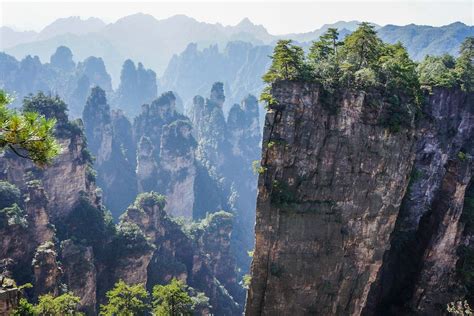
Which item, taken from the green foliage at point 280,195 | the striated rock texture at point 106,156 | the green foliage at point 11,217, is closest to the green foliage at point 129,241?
the green foliage at point 11,217

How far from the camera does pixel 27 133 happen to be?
783 cm

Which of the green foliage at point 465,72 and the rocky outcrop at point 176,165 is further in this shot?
the rocky outcrop at point 176,165

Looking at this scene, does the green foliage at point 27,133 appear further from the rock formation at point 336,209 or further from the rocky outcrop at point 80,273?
the rocky outcrop at point 80,273

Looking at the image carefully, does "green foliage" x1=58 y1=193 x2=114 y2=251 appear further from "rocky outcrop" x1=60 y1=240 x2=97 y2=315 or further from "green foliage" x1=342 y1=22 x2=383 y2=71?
"green foliage" x1=342 y1=22 x2=383 y2=71

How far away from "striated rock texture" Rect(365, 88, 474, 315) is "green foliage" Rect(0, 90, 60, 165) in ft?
67.8

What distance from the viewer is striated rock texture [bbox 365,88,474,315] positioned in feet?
78.5

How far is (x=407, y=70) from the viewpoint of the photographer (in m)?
21.2

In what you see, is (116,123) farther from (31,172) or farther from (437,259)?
(437,259)

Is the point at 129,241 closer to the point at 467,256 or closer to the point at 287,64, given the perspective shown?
the point at 287,64

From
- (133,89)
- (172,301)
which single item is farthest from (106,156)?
(172,301)

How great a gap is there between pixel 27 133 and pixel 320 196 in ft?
50.3

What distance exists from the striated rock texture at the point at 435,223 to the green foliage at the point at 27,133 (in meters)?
20.7

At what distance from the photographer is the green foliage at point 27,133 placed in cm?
764

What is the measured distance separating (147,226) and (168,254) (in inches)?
150
